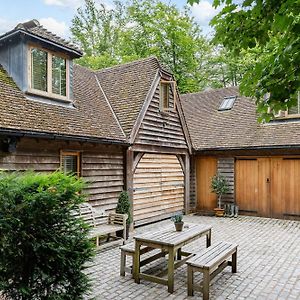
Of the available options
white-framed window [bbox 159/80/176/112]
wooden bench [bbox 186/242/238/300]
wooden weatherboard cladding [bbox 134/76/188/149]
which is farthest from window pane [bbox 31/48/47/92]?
wooden bench [bbox 186/242/238/300]

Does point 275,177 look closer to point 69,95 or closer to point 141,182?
point 141,182

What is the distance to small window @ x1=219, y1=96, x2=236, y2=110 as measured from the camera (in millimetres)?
14671

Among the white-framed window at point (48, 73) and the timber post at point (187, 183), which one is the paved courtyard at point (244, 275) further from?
the white-framed window at point (48, 73)

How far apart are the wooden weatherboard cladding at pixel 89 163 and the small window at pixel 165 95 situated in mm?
2736

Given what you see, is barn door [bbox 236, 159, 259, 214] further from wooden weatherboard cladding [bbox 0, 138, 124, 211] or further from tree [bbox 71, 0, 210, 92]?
tree [bbox 71, 0, 210, 92]

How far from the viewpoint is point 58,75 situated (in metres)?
8.66

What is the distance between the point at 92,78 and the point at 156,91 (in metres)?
2.81

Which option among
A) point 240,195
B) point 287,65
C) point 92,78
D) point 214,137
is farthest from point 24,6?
point 287,65

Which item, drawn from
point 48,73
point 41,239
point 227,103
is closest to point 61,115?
point 48,73

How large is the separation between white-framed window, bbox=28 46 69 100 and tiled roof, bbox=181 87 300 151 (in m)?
6.23

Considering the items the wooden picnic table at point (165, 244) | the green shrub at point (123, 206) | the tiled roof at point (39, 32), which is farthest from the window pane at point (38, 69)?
the wooden picnic table at point (165, 244)

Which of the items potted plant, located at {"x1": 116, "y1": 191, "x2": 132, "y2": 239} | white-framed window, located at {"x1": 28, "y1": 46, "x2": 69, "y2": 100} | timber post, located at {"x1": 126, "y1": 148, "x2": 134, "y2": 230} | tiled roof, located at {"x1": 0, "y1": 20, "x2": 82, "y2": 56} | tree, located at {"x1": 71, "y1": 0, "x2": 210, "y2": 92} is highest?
tree, located at {"x1": 71, "y1": 0, "x2": 210, "y2": 92}

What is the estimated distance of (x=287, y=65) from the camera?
124 inches

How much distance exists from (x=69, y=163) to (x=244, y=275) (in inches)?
194
